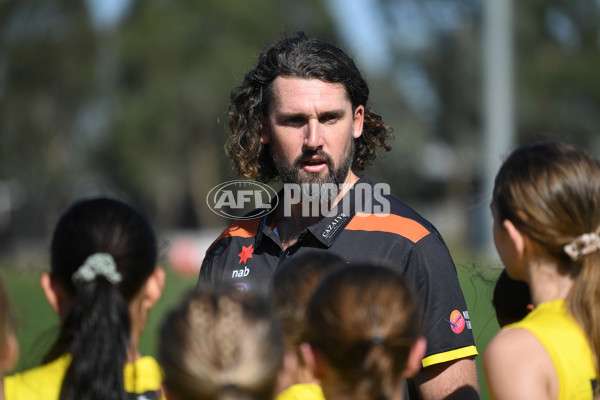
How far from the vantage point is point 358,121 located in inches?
156

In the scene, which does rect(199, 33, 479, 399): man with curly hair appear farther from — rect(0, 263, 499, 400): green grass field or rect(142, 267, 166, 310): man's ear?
rect(142, 267, 166, 310): man's ear

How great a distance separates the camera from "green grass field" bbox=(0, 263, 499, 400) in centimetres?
294

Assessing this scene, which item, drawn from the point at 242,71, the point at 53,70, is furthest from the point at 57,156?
the point at 242,71

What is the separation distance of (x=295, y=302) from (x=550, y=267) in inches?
36.0

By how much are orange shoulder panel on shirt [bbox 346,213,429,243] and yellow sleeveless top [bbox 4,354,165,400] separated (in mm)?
1233

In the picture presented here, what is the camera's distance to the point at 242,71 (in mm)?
4766

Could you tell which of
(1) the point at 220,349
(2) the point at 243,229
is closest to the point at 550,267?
(1) the point at 220,349

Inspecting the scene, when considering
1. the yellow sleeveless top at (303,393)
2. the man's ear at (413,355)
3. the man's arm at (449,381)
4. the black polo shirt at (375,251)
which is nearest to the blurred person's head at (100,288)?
the black polo shirt at (375,251)

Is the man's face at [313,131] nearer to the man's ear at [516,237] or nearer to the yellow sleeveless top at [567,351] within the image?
the man's ear at [516,237]

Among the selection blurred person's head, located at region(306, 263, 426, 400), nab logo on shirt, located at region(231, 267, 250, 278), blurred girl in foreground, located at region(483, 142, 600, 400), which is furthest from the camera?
nab logo on shirt, located at region(231, 267, 250, 278)

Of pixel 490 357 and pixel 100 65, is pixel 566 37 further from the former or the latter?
pixel 490 357

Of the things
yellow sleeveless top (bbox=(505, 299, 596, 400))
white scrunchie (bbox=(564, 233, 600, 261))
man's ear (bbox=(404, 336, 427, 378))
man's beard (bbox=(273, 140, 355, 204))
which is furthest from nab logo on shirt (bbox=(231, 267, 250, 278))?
white scrunchie (bbox=(564, 233, 600, 261))

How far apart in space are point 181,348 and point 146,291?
0.60m

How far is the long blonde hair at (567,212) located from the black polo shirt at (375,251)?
2.17 feet
